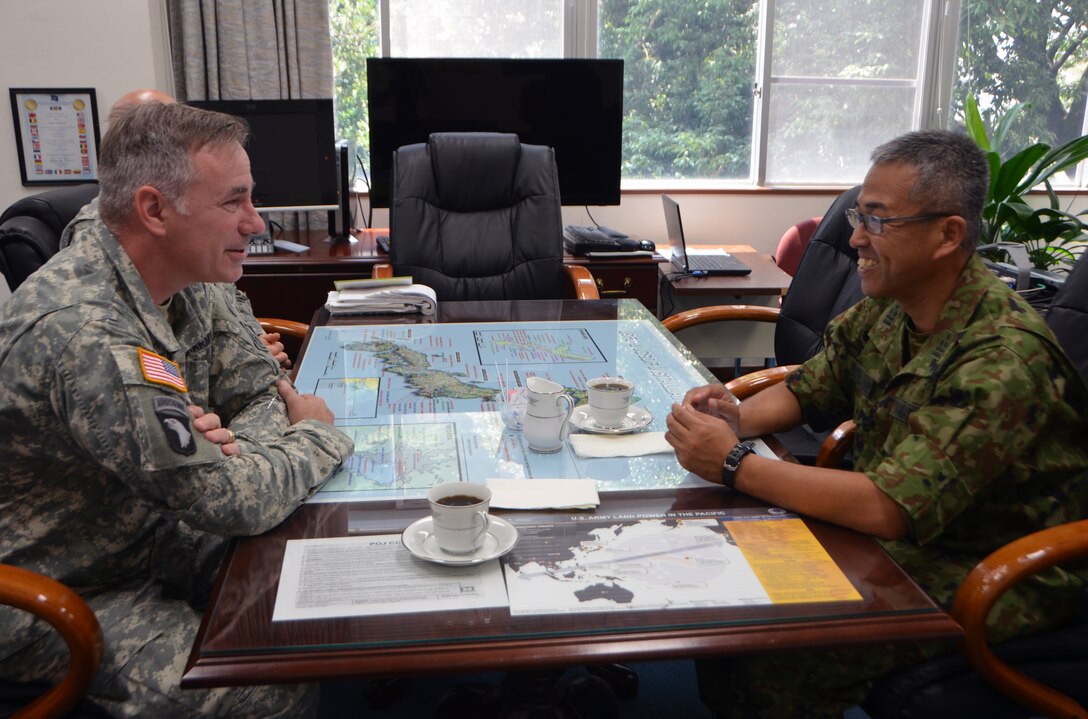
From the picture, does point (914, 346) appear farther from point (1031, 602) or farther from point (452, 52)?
point (452, 52)

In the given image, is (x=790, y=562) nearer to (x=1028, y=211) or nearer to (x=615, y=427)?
(x=615, y=427)

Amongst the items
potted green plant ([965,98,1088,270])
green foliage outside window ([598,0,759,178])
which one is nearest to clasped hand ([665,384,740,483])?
potted green plant ([965,98,1088,270])

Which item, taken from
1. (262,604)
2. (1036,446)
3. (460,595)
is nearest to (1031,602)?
(1036,446)

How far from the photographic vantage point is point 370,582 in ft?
3.50

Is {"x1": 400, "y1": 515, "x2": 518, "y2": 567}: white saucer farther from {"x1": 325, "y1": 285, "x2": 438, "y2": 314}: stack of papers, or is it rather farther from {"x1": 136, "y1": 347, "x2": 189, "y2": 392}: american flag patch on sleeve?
{"x1": 325, "y1": 285, "x2": 438, "y2": 314}: stack of papers

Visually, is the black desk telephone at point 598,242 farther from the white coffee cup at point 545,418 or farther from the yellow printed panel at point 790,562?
the yellow printed panel at point 790,562

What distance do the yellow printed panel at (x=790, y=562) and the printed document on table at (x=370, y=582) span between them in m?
0.32

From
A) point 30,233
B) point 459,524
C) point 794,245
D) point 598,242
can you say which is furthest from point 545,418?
point 794,245

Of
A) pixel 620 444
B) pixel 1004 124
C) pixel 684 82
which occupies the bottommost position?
pixel 620 444

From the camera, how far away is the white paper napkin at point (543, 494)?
1.26 meters

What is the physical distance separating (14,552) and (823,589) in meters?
1.06

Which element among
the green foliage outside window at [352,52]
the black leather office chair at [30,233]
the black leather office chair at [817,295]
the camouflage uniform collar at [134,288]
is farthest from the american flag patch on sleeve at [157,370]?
the green foliage outside window at [352,52]

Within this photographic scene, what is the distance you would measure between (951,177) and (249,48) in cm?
283

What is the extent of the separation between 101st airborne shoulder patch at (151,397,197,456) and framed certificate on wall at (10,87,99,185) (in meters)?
2.58
